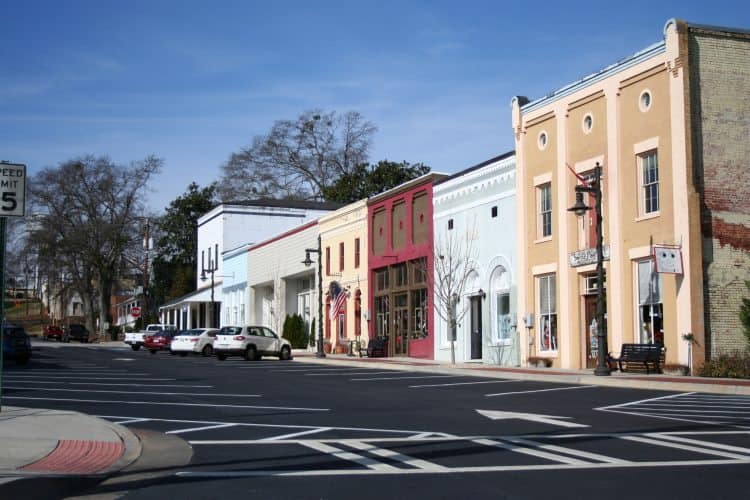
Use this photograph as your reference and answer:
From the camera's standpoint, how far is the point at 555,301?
32281 mm

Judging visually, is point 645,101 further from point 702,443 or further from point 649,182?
point 702,443

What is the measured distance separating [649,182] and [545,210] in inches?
218

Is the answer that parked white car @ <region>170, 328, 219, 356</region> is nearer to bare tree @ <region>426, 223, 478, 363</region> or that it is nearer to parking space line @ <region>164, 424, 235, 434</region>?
bare tree @ <region>426, 223, 478, 363</region>

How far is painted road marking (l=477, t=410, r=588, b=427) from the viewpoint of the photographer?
14.6 m

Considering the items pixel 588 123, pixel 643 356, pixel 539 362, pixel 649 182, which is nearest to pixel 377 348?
pixel 539 362

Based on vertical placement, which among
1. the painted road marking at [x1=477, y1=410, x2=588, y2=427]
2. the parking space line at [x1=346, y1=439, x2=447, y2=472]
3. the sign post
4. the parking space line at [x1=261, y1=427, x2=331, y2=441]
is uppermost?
the sign post

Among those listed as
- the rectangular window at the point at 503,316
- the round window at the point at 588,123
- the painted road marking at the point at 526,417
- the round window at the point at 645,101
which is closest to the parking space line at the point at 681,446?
the painted road marking at the point at 526,417

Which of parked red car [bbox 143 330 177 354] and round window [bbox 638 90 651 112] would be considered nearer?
round window [bbox 638 90 651 112]

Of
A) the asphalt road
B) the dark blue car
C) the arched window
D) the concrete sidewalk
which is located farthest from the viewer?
the arched window

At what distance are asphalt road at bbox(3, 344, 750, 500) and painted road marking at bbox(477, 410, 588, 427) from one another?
0.03m

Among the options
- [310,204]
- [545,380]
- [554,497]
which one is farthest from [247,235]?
[554,497]

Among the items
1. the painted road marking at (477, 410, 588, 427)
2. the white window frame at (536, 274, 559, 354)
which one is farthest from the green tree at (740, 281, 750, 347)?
the painted road marking at (477, 410, 588, 427)

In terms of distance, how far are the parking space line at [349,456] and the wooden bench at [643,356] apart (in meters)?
16.5

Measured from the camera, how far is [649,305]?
27.8m
